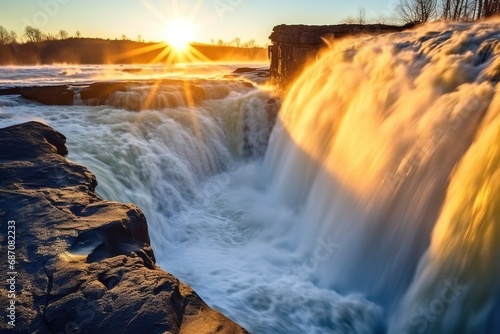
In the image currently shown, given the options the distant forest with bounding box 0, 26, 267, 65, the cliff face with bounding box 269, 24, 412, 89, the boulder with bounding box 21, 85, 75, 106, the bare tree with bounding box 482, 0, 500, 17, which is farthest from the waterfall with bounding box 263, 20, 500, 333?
the distant forest with bounding box 0, 26, 267, 65

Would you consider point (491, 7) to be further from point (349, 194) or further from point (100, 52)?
point (100, 52)

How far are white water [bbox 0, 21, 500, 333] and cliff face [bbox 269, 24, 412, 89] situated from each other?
16.8 feet

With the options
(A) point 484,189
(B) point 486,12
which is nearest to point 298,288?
(A) point 484,189

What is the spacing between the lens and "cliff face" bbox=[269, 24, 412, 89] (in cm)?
1475

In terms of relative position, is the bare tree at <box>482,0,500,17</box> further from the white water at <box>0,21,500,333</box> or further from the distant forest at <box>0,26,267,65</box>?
the distant forest at <box>0,26,267,65</box>

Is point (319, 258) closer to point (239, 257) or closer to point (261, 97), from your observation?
point (239, 257)

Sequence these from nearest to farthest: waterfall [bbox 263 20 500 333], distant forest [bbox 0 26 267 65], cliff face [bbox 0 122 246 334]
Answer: cliff face [bbox 0 122 246 334] → waterfall [bbox 263 20 500 333] → distant forest [bbox 0 26 267 65]

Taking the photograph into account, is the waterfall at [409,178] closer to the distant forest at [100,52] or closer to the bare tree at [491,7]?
the bare tree at [491,7]

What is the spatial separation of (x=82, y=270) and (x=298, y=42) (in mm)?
15349

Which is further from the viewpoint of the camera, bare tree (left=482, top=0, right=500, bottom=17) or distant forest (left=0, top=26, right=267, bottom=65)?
distant forest (left=0, top=26, right=267, bottom=65)

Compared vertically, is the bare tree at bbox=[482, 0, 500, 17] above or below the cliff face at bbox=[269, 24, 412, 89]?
above

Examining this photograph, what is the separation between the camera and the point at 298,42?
16703mm

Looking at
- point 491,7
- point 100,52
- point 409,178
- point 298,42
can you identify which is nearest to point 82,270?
point 409,178

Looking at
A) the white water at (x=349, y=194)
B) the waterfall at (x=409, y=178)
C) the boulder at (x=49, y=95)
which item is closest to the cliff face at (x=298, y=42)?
the white water at (x=349, y=194)
